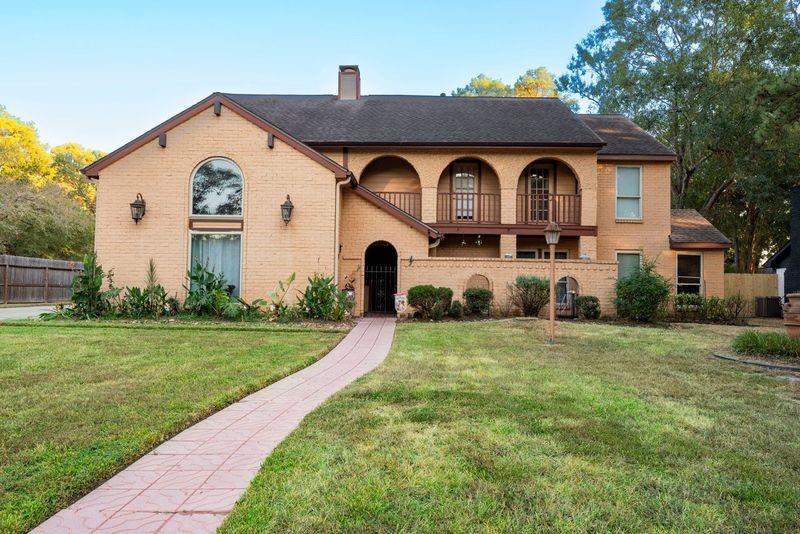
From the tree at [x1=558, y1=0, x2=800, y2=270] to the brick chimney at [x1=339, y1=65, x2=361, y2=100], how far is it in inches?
568

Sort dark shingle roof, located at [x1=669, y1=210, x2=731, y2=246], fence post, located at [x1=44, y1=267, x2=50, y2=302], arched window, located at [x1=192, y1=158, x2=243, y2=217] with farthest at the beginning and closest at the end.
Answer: fence post, located at [x1=44, y1=267, x2=50, y2=302] < dark shingle roof, located at [x1=669, y1=210, x2=731, y2=246] < arched window, located at [x1=192, y1=158, x2=243, y2=217]

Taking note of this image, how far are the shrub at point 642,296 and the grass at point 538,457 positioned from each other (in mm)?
8257

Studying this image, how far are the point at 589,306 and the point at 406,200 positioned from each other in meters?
7.61

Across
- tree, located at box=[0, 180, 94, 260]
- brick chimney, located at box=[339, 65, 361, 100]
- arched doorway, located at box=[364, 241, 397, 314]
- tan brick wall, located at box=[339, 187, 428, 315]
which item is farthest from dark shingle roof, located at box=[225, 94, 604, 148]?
tree, located at box=[0, 180, 94, 260]

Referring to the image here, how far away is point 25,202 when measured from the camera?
25.0 m

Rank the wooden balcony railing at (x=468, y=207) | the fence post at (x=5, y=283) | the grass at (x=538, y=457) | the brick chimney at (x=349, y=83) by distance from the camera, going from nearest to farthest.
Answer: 1. the grass at (x=538, y=457)
2. the wooden balcony railing at (x=468, y=207)
3. the fence post at (x=5, y=283)
4. the brick chimney at (x=349, y=83)

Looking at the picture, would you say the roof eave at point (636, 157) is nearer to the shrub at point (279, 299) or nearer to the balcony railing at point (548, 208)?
the balcony railing at point (548, 208)

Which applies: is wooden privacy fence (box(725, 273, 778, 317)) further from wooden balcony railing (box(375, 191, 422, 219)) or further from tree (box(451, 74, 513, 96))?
tree (box(451, 74, 513, 96))

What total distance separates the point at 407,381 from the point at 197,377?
2.58m

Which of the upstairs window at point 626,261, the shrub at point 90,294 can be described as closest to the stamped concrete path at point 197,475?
the shrub at point 90,294

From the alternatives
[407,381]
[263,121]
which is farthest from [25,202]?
[407,381]

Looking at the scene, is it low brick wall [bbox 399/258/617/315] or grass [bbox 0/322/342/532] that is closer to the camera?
grass [bbox 0/322/342/532]

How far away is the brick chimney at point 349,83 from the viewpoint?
21.1 m

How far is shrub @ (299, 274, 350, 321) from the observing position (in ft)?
41.0
